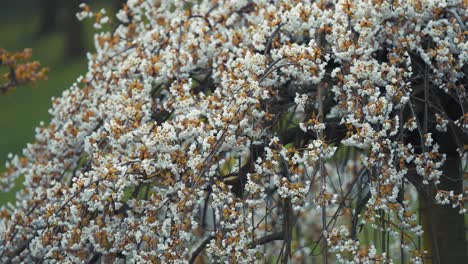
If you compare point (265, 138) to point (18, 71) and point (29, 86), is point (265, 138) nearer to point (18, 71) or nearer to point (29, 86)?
point (18, 71)

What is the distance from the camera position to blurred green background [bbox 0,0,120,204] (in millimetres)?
8289

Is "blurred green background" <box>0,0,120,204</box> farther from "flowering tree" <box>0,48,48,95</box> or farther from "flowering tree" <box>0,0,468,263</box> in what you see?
"flowering tree" <box>0,0,468,263</box>

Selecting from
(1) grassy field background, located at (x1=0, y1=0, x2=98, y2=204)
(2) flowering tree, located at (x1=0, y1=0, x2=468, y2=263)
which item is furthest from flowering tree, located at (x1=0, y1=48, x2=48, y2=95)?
(1) grassy field background, located at (x1=0, y1=0, x2=98, y2=204)

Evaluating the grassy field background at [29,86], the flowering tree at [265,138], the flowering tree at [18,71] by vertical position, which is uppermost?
the grassy field background at [29,86]

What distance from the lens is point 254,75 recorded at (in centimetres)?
215

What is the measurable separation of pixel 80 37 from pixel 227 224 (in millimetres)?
7904

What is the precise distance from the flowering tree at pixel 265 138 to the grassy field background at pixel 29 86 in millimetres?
4770

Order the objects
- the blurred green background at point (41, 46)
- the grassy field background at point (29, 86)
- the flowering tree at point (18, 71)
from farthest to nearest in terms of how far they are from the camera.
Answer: the blurred green background at point (41, 46), the grassy field background at point (29, 86), the flowering tree at point (18, 71)

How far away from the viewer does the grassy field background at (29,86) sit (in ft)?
26.3

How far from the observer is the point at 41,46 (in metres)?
9.57

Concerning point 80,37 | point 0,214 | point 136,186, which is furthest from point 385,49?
point 80,37

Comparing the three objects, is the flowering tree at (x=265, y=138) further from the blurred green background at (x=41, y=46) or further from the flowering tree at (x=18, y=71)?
the blurred green background at (x=41, y=46)

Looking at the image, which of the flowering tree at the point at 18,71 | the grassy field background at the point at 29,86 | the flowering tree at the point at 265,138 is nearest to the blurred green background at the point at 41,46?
the grassy field background at the point at 29,86

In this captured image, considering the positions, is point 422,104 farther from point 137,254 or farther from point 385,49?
point 137,254
